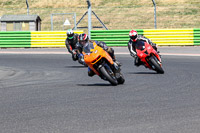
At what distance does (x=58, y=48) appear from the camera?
2808cm

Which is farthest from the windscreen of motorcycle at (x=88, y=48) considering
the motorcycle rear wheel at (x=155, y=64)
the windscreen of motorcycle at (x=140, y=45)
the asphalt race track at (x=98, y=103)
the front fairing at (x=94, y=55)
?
the windscreen of motorcycle at (x=140, y=45)

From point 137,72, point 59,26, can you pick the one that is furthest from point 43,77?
point 59,26

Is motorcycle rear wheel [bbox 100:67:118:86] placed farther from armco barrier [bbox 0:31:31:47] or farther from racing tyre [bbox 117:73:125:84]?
armco barrier [bbox 0:31:31:47]

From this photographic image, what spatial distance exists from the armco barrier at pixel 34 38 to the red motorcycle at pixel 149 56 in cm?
1335

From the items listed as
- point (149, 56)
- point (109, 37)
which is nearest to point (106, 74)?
point (149, 56)

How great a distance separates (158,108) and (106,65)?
3.41 metres

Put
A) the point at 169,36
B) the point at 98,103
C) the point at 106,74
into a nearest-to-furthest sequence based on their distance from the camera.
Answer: the point at 98,103 → the point at 106,74 → the point at 169,36

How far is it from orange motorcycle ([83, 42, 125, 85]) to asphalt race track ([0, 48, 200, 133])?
27 cm

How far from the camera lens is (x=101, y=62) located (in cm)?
1134

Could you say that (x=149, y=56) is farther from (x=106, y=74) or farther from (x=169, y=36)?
(x=169, y=36)

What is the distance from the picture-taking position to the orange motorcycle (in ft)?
36.9

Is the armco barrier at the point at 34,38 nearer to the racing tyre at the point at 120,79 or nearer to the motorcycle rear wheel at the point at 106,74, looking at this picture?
the racing tyre at the point at 120,79

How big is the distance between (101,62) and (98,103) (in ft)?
8.47

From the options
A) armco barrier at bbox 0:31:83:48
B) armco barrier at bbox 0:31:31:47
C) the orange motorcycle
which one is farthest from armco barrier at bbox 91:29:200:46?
the orange motorcycle
